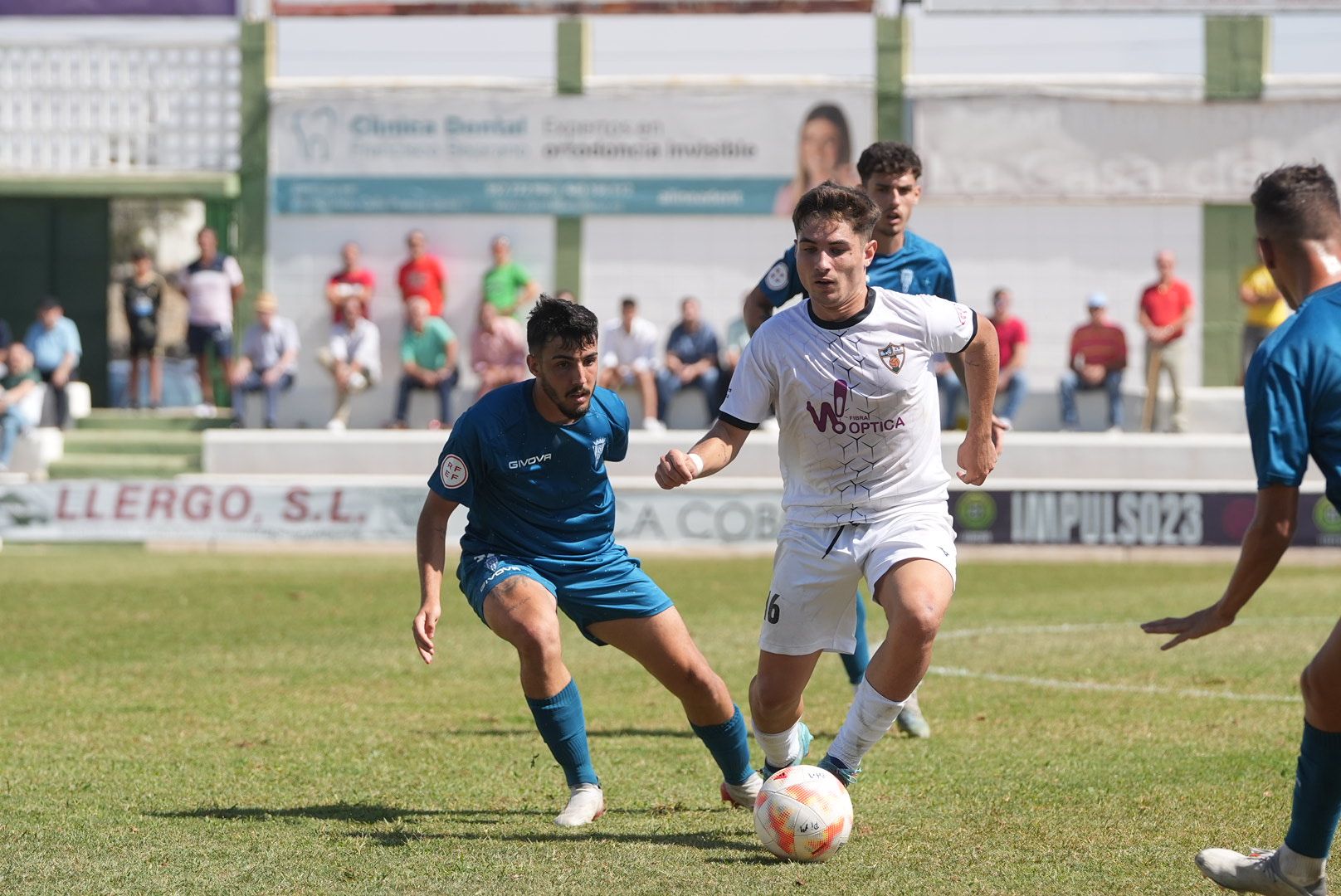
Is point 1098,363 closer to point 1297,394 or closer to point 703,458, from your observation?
point 703,458

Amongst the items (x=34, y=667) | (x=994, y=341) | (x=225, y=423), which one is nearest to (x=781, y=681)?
(x=994, y=341)

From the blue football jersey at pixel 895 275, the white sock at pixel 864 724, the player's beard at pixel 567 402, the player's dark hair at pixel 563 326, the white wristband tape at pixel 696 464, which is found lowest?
the white sock at pixel 864 724

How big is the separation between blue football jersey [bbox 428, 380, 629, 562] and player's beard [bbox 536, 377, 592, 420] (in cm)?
6

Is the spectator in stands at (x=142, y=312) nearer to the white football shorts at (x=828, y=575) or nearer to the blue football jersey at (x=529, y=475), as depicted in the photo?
the blue football jersey at (x=529, y=475)

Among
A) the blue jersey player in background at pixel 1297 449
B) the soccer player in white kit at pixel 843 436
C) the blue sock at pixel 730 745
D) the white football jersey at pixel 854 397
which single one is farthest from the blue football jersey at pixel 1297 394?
the blue sock at pixel 730 745

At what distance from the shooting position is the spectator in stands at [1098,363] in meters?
22.5

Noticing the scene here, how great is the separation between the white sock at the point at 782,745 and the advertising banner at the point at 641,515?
13.0 m

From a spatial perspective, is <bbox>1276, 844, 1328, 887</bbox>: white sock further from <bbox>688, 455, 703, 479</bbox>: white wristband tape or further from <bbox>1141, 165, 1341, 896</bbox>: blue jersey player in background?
<bbox>688, 455, 703, 479</bbox>: white wristband tape

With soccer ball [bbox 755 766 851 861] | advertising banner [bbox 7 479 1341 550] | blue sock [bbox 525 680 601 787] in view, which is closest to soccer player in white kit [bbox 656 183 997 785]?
soccer ball [bbox 755 766 851 861]

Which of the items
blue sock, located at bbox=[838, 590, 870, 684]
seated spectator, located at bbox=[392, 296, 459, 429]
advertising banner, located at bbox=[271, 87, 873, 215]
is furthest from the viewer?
advertising banner, located at bbox=[271, 87, 873, 215]

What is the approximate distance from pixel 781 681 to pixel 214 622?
8066 millimetres

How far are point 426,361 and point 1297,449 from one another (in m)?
19.8

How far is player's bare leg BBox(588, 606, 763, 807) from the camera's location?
6.43 metres

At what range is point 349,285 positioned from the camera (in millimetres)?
24719
